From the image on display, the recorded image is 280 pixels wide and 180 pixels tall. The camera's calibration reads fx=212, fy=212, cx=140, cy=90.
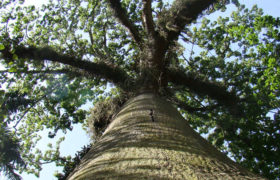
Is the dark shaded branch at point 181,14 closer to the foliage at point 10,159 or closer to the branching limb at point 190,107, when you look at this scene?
the branching limb at point 190,107

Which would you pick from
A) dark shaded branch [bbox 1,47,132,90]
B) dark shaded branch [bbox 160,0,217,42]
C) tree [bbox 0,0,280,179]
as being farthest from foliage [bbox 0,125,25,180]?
dark shaded branch [bbox 160,0,217,42]

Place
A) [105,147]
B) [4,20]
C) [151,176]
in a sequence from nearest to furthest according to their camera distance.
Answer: [151,176] < [105,147] < [4,20]

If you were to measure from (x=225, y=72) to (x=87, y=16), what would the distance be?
19.7 feet

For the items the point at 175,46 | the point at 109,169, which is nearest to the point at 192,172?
the point at 109,169

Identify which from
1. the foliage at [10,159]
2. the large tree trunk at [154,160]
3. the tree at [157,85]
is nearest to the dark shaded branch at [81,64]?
the tree at [157,85]

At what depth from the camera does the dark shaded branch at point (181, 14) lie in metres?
5.70

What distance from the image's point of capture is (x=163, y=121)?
228 centimetres

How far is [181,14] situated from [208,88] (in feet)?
7.01

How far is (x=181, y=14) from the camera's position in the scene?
5789 mm

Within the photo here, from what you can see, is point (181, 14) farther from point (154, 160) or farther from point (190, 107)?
point (154, 160)

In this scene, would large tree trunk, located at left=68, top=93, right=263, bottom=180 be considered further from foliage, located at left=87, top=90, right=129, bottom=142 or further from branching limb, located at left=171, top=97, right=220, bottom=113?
branching limb, located at left=171, top=97, right=220, bottom=113

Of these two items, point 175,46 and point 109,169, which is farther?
point 175,46

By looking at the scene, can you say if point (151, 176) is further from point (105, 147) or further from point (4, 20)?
point (4, 20)

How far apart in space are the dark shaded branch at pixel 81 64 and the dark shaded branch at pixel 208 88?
1361 mm
